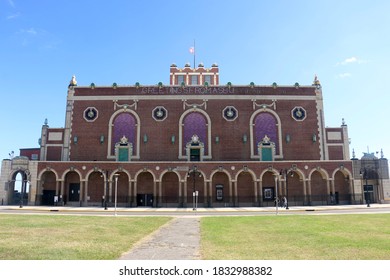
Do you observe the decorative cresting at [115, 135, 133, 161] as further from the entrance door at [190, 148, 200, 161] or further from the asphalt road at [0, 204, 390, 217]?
the asphalt road at [0, 204, 390, 217]

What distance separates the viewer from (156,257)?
10.6m

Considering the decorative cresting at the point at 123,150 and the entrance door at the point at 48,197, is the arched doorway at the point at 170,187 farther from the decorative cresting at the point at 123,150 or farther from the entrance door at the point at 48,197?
the entrance door at the point at 48,197

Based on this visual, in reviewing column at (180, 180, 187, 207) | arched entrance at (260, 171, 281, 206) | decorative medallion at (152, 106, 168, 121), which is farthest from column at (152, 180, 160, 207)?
arched entrance at (260, 171, 281, 206)

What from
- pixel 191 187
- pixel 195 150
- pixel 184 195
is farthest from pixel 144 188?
pixel 195 150

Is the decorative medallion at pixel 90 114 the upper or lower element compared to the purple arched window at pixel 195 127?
upper

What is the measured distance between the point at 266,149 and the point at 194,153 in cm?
1293

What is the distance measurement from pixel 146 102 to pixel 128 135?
6922 millimetres

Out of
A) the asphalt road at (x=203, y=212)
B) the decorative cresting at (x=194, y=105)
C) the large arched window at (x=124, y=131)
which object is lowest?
the asphalt road at (x=203, y=212)

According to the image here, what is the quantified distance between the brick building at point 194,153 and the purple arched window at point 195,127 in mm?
182

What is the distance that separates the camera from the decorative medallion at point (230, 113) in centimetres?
5650

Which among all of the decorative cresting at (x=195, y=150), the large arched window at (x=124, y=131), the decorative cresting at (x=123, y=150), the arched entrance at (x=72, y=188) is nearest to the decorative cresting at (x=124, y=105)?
the large arched window at (x=124, y=131)

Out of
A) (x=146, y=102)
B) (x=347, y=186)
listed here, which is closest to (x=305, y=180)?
(x=347, y=186)
